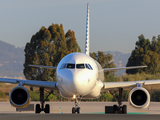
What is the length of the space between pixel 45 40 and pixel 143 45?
1209 inches

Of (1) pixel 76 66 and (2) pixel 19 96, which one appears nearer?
(1) pixel 76 66

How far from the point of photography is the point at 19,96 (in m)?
21.0

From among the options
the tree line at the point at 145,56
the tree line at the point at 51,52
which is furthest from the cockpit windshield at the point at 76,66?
the tree line at the point at 145,56

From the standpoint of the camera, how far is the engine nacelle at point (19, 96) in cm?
2097

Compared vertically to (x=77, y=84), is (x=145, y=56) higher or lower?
higher

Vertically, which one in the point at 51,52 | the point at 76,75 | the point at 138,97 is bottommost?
the point at 138,97

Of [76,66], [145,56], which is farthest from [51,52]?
[76,66]

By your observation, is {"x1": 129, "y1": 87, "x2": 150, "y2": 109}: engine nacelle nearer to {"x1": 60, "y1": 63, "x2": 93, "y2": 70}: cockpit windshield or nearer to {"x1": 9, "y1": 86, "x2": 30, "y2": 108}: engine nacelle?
{"x1": 60, "y1": 63, "x2": 93, "y2": 70}: cockpit windshield

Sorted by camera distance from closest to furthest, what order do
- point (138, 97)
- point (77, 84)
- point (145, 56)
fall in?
1. point (77, 84)
2. point (138, 97)
3. point (145, 56)

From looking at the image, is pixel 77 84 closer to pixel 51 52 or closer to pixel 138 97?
pixel 138 97

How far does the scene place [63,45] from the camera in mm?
67000

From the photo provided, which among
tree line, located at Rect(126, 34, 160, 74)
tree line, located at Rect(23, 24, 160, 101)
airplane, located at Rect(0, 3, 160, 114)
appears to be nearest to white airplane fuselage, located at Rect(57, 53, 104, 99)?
airplane, located at Rect(0, 3, 160, 114)

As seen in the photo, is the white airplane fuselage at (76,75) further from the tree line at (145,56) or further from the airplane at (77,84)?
the tree line at (145,56)

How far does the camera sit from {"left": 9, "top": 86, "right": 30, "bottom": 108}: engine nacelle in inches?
826
